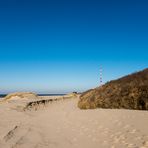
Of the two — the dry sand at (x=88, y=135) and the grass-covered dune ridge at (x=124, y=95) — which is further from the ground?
the grass-covered dune ridge at (x=124, y=95)

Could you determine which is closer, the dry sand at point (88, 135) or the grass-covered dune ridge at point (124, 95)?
the dry sand at point (88, 135)

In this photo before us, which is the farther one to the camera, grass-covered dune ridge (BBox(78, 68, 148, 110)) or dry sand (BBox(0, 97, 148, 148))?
grass-covered dune ridge (BBox(78, 68, 148, 110))

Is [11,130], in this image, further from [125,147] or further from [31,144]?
[125,147]

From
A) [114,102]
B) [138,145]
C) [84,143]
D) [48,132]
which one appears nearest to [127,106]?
[114,102]

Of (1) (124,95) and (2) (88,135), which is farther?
(1) (124,95)

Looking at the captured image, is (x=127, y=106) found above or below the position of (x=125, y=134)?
above

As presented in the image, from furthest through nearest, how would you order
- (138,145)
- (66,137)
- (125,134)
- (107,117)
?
(107,117), (66,137), (125,134), (138,145)

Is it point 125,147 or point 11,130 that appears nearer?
point 125,147

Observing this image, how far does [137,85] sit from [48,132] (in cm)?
663

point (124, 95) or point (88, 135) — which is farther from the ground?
point (124, 95)

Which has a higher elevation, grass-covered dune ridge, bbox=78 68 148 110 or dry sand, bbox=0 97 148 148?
grass-covered dune ridge, bbox=78 68 148 110

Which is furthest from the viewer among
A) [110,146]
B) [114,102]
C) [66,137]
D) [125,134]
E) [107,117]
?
[114,102]

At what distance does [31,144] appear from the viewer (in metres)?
8.98

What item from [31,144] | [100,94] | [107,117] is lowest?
[31,144]
